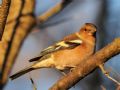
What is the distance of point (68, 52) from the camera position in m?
4.64

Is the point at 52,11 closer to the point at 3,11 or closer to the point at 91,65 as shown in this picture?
the point at 3,11

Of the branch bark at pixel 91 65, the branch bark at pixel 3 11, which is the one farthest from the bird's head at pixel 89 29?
the branch bark at pixel 3 11

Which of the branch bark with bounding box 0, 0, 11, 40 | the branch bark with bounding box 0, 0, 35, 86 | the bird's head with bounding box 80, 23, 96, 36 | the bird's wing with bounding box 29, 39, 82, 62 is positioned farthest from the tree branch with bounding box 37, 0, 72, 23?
the branch bark with bounding box 0, 0, 11, 40

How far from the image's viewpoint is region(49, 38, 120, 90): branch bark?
2988 mm

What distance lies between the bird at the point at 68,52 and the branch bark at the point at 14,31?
20 cm

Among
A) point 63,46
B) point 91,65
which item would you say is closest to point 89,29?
point 63,46

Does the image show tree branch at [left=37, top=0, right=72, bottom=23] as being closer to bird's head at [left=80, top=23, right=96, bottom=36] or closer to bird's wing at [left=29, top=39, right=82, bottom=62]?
bird's head at [left=80, top=23, right=96, bottom=36]

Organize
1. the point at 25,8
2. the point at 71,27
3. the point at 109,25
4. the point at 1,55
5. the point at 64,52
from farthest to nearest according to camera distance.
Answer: the point at 71,27
the point at 109,25
the point at 25,8
the point at 64,52
the point at 1,55

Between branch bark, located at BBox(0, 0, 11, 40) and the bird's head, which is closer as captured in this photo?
branch bark, located at BBox(0, 0, 11, 40)

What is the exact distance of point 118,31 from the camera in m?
4.67

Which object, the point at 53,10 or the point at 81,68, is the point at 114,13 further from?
the point at 81,68

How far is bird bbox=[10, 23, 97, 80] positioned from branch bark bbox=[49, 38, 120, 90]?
122cm

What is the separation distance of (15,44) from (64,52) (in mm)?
518

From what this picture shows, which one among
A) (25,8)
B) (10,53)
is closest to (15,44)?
(10,53)
